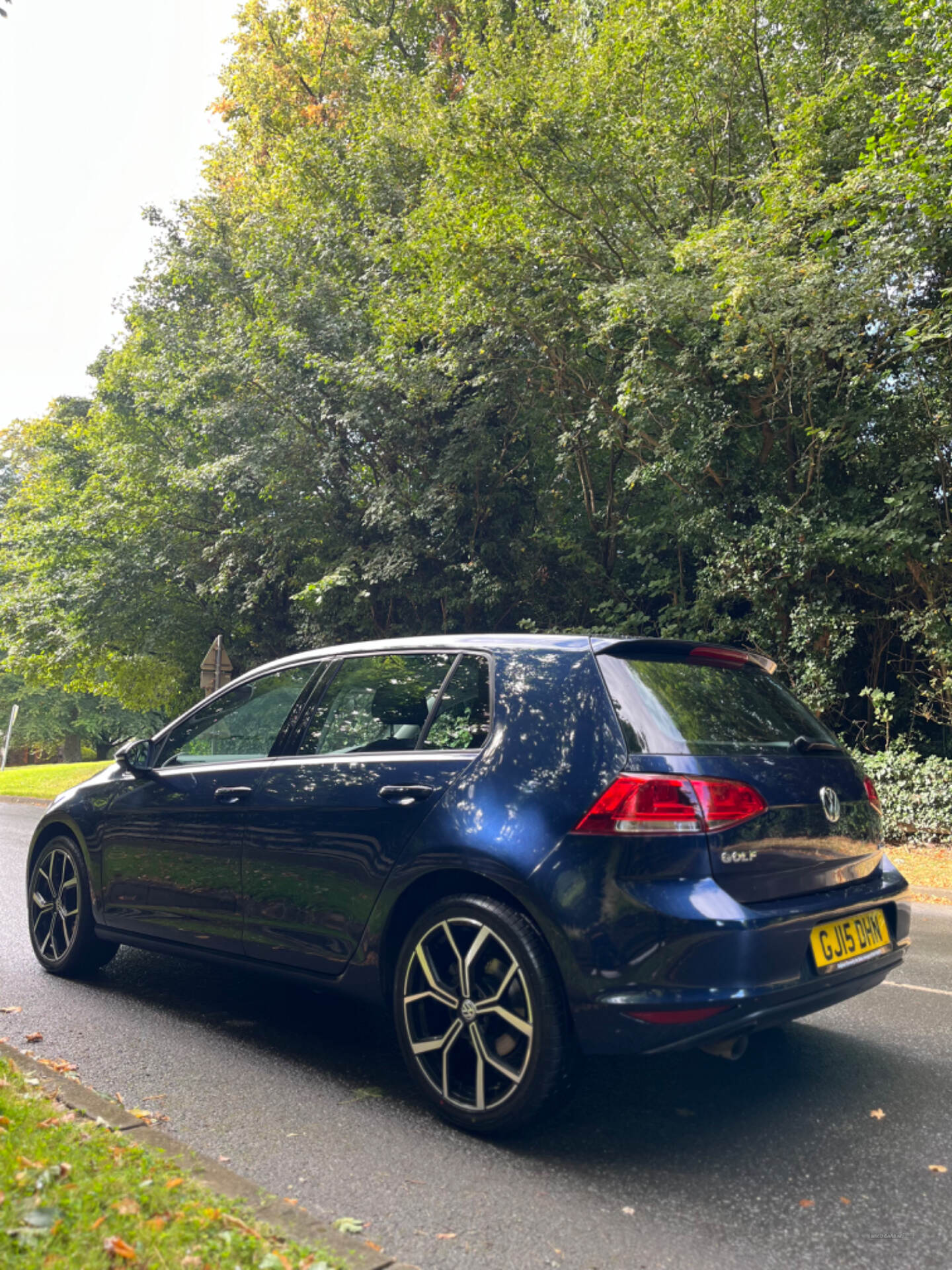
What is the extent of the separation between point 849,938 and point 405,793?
1.65 metres

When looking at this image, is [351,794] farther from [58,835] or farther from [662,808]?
[58,835]

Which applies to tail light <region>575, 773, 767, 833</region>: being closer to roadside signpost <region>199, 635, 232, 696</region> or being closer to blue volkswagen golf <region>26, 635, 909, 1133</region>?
blue volkswagen golf <region>26, 635, 909, 1133</region>

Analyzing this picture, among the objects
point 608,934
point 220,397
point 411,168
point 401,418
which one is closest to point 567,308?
point 401,418

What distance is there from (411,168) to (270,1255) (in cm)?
2000

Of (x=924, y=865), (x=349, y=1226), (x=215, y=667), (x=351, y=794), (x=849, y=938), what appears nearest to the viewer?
(x=349, y=1226)

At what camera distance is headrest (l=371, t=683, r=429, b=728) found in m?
3.97

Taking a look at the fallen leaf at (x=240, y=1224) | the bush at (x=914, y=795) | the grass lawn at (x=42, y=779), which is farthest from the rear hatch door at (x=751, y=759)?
the grass lawn at (x=42, y=779)

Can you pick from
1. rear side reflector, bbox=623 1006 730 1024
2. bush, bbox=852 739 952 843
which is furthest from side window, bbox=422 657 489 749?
bush, bbox=852 739 952 843

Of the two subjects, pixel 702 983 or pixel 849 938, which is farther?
pixel 849 938

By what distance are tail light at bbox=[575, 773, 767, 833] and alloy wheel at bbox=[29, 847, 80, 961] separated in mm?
3369

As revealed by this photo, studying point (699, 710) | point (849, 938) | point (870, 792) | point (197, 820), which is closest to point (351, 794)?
point (197, 820)

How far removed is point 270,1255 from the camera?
2.34m

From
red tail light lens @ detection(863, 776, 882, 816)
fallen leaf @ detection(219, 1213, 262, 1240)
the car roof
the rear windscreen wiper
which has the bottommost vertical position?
fallen leaf @ detection(219, 1213, 262, 1240)

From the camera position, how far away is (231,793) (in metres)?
4.43
